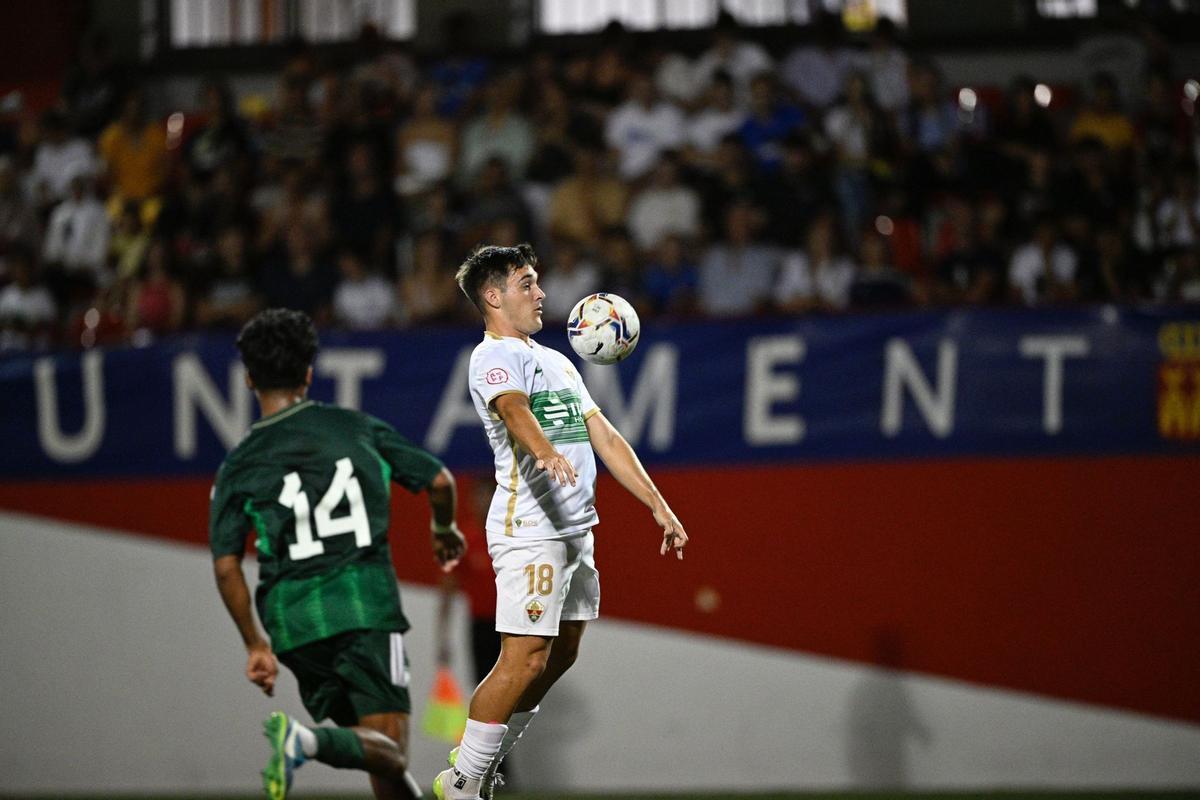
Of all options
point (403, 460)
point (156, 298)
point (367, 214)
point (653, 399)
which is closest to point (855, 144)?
point (653, 399)

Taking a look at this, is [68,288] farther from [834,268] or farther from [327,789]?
[834,268]

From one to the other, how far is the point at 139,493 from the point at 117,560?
482 mm

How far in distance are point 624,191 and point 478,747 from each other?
6673 mm

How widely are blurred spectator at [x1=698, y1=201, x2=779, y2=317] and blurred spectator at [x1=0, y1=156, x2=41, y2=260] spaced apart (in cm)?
580

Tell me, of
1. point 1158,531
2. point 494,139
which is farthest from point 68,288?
point 1158,531

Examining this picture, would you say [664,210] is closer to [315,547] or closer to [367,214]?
[367,214]

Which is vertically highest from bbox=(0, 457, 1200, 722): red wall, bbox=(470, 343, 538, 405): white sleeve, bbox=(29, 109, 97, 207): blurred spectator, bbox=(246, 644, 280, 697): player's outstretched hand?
bbox=(29, 109, 97, 207): blurred spectator

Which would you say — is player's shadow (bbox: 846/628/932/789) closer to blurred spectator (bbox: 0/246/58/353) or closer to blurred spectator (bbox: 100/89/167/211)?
blurred spectator (bbox: 0/246/58/353)

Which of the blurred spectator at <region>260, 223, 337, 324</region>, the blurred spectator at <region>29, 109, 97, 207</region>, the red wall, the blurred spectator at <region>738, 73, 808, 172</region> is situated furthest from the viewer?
the blurred spectator at <region>29, 109, 97, 207</region>

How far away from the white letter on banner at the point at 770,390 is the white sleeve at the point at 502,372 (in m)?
4.49

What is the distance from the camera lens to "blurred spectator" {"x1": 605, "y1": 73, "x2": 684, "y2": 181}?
→ 12.0m

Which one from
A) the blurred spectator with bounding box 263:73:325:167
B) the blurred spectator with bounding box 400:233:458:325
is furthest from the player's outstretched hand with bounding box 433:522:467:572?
the blurred spectator with bounding box 263:73:325:167

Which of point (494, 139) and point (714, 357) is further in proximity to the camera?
point (494, 139)

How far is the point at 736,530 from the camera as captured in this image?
10.1 metres
